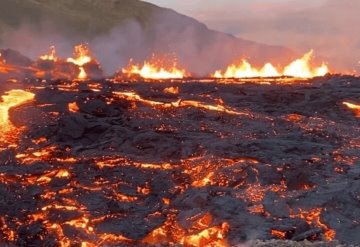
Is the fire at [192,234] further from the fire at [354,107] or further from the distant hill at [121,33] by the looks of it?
the distant hill at [121,33]

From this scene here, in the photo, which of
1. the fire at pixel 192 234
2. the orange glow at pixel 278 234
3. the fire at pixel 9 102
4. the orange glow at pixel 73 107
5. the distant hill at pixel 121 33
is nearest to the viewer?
the fire at pixel 192 234

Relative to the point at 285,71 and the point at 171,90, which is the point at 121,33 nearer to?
the point at 285,71

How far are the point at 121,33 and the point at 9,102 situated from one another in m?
125

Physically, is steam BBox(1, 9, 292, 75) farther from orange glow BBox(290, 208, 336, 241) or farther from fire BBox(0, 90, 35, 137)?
orange glow BBox(290, 208, 336, 241)

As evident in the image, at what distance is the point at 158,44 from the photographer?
446 feet

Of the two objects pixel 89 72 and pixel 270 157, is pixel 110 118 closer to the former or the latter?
pixel 270 157

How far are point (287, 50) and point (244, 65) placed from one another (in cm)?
15131

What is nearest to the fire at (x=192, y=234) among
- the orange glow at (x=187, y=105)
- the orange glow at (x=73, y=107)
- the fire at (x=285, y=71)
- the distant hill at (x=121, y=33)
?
the orange glow at (x=187, y=105)

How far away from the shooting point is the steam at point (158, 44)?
4003 inches

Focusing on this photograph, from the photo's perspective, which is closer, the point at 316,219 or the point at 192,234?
the point at 192,234

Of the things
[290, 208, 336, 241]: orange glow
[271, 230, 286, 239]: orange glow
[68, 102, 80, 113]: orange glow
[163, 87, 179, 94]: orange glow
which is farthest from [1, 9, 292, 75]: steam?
[271, 230, 286, 239]: orange glow

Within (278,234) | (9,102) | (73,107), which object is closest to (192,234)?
(278,234)

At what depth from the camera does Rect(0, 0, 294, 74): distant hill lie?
111m

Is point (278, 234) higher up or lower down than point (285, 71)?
lower down
